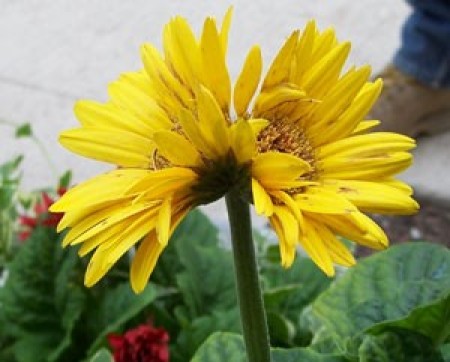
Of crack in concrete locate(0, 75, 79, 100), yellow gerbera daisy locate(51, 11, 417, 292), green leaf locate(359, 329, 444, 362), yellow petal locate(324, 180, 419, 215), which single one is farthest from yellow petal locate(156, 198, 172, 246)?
crack in concrete locate(0, 75, 79, 100)

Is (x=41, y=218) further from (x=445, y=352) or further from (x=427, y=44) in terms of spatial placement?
(x=427, y=44)

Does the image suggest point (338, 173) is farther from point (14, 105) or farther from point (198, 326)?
point (14, 105)

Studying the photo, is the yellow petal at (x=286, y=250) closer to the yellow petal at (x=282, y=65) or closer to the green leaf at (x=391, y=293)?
the yellow petal at (x=282, y=65)

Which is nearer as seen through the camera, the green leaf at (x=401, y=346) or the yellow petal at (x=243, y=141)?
the yellow petal at (x=243, y=141)

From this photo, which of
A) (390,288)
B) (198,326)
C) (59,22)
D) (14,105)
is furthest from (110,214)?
(59,22)

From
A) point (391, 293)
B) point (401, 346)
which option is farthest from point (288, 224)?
point (391, 293)

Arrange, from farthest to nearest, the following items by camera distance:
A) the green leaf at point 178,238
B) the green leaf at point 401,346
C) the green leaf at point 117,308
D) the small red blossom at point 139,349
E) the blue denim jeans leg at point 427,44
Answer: the blue denim jeans leg at point 427,44, the green leaf at point 178,238, the green leaf at point 117,308, the small red blossom at point 139,349, the green leaf at point 401,346

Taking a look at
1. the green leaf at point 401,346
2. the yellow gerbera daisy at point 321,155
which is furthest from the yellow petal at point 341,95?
the green leaf at point 401,346

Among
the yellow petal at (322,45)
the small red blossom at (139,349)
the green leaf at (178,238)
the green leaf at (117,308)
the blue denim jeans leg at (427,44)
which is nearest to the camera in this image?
the yellow petal at (322,45)
